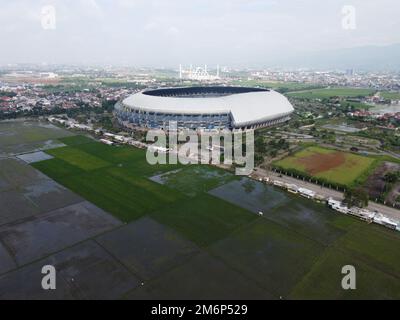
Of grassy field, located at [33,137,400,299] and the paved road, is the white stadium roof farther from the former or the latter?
grassy field, located at [33,137,400,299]

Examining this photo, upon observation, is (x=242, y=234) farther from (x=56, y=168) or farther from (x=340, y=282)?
(x=56, y=168)

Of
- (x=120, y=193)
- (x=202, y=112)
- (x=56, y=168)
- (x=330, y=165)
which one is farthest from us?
(x=202, y=112)

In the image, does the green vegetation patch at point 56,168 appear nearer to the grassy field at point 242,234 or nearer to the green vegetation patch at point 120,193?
the grassy field at point 242,234

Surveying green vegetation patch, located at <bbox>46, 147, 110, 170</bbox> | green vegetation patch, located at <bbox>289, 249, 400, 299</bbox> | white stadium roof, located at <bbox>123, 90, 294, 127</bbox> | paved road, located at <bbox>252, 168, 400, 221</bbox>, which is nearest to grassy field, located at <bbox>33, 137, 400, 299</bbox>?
green vegetation patch, located at <bbox>289, 249, 400, 299</bbox>

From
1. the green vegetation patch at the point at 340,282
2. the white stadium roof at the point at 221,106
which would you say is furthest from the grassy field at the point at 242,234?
the white stadium roof at the point at 221,106

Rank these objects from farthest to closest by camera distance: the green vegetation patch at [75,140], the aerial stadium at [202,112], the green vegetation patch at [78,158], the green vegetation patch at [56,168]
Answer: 1. the aerial stadium at [202,112]
2. the green vegetation patch at [75,140]
3. the green vegetation patch at [78,158]
4. the green vegetation patch at [56,168]

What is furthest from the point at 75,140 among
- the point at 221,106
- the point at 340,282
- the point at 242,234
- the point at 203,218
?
the point at 340,282
